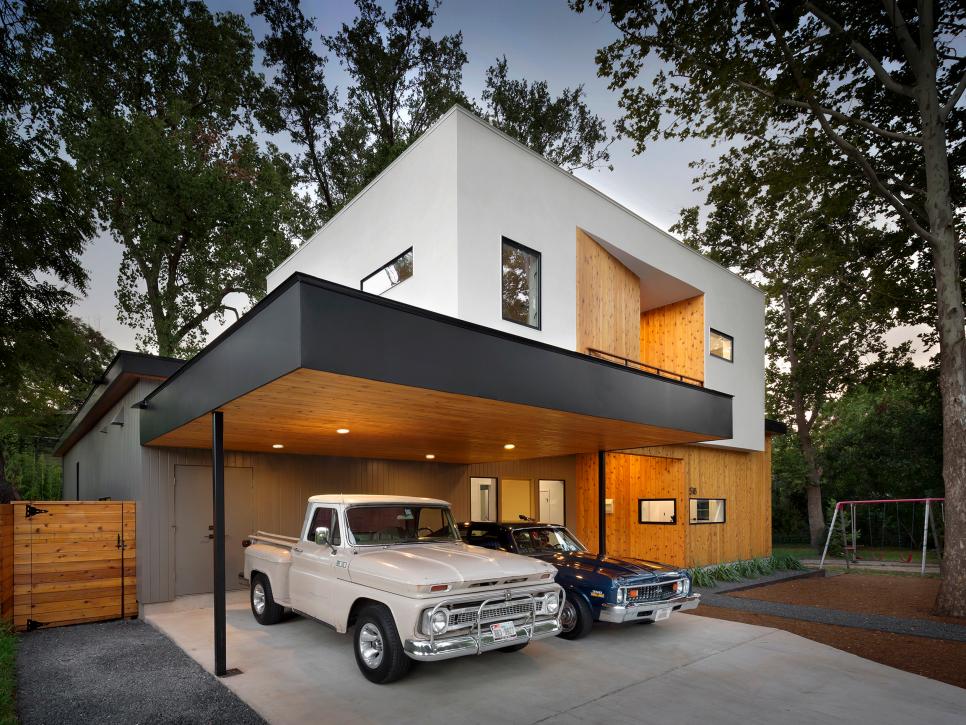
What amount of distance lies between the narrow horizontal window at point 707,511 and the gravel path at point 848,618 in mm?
3768

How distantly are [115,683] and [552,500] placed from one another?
42.6 ft

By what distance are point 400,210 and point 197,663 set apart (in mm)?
7361

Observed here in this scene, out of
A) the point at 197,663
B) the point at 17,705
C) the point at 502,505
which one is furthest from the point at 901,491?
the point at 17,705

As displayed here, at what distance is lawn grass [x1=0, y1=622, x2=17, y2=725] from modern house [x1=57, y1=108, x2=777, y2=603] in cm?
217

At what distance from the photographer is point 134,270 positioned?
82.8ft

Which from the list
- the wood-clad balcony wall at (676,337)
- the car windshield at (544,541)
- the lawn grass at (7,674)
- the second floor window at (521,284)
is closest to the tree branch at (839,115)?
the wood-clad balcony wall at (676,337)

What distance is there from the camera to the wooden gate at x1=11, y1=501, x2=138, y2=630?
28.1ft

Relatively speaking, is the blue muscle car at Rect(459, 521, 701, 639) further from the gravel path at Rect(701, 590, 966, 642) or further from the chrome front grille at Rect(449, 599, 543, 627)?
the gravel path at Rect(701, 590, 966, 642)

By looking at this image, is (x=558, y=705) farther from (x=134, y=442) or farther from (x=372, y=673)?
(x=134, y=442)

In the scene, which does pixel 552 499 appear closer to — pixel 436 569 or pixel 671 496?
pixel 671 496

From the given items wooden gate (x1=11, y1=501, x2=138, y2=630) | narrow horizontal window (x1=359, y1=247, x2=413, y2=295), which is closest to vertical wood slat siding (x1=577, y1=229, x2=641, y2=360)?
narrow horizontal window (x1=359, y1=247, x2=413, y2=295)

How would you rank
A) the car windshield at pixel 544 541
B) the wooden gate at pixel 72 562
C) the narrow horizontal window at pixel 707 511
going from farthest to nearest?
1. the narrow horizontal window at pixel 707 511
2. the car windshield at pixel 544 541
3. the wooden gate at pixel 72 562

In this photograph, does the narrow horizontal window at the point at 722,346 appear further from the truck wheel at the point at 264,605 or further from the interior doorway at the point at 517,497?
the truck wheel at the point at 264,605

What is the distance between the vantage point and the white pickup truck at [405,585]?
19.1 feet
